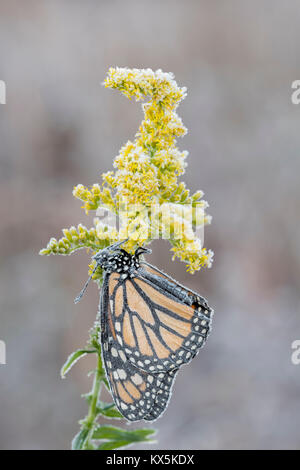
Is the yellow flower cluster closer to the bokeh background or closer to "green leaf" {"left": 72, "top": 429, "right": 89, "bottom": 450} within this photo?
"green leaf" {"left": 72, "top": 429, "right": 89, "bottom": 450}

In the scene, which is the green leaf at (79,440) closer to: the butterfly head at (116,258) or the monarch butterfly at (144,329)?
the monarch butterfly at (144,329)

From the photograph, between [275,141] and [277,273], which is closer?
[277,273]

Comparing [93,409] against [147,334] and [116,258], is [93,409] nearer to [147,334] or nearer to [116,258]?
[147,334]

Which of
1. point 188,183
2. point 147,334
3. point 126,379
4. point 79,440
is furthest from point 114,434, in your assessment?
point 188,183

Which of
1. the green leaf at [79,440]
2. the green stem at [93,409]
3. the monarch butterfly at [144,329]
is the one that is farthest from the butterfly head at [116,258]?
the green leaf at [79,440]

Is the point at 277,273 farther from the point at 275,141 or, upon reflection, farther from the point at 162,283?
the point at 162,283

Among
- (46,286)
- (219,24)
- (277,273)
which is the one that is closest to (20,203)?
(46,286)
